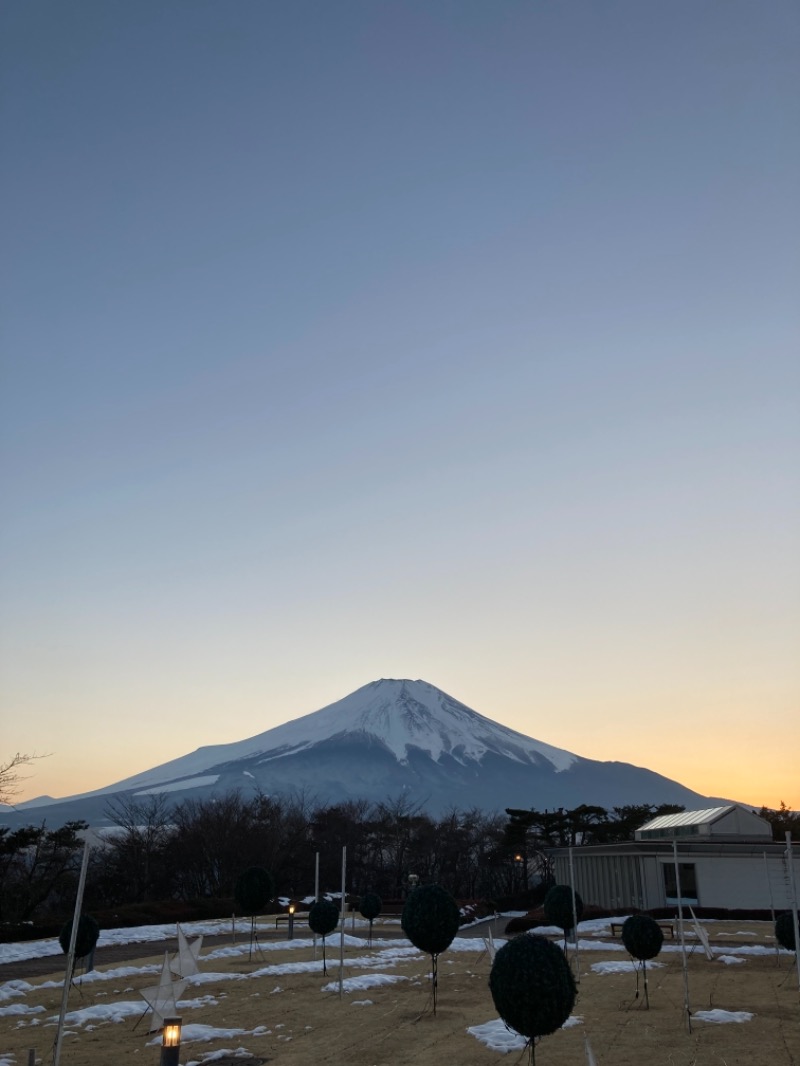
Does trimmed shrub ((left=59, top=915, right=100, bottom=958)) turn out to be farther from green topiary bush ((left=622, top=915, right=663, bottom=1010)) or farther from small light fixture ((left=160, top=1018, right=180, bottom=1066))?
green topiary bush ((left=622, top=915, right=663, bottom=1010))

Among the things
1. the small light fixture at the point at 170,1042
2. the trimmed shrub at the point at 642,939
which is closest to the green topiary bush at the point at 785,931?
the trimmed shrub at the point at 642,939

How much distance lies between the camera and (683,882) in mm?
42375

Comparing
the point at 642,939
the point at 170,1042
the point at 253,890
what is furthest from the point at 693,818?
the point at 170,1042

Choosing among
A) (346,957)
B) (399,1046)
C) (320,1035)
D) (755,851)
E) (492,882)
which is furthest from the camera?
(492,882)

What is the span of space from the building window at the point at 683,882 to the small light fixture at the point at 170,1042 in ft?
Answer: 114

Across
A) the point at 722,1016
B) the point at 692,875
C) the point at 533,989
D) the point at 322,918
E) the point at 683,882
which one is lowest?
the point at 683,882

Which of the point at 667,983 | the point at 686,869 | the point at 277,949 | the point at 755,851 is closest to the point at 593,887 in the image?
the point at 686,869

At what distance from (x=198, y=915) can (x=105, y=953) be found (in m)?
15.2

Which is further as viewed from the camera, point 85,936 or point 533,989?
point 85,936

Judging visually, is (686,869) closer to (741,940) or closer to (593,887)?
(593,887)

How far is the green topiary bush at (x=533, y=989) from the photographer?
40.8 feet

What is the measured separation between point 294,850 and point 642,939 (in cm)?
5214

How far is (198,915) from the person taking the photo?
46219 mm

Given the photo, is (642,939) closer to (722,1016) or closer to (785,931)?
(722,1016)
